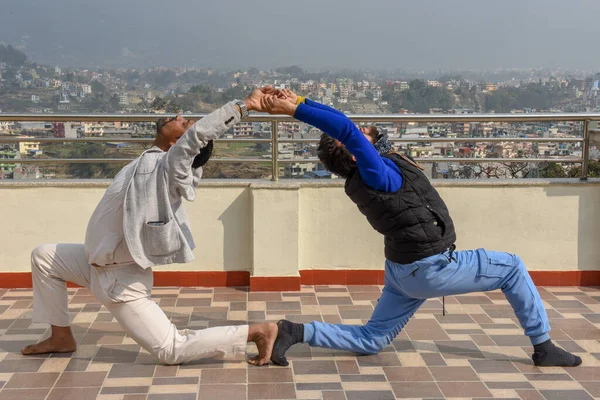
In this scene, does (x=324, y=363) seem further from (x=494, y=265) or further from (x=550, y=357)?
(x=550, y=357)

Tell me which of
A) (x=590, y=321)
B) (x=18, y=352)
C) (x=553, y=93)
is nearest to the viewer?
(x=18, y=352)

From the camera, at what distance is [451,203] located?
6.32 m

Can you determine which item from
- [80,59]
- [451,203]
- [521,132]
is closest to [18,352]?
[451,203]

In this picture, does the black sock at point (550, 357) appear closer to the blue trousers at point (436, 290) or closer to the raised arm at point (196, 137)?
the blue trousers at point (436, 290)

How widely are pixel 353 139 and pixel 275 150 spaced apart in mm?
2587

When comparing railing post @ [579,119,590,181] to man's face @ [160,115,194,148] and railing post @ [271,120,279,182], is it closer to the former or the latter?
railing post @ [271,120,279,182]

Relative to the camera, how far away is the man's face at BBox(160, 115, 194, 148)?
4195 millimetres

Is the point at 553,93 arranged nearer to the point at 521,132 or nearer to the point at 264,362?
the point at 521,132

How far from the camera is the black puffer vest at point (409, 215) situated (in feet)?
12.9

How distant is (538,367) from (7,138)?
469cm

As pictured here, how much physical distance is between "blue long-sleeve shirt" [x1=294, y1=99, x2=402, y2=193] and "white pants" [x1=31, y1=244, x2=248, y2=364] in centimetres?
120

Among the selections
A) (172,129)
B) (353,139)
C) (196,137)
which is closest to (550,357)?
(353,139)

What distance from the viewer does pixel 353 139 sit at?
12.2ft

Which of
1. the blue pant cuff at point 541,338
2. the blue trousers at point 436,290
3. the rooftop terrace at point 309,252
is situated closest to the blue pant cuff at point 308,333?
the blue trousers at point 436,290
